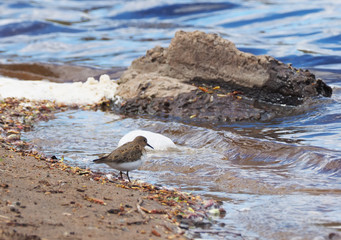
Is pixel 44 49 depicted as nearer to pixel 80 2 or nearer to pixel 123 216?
pixel 80 2

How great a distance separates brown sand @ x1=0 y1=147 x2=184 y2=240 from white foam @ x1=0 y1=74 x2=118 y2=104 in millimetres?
5777

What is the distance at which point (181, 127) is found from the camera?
27.9 feet

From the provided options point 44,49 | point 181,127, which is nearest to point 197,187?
point 181,127

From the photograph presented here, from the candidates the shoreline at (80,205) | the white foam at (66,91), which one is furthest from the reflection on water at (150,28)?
the shoreline at (80,205)

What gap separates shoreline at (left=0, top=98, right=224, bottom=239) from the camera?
348cm

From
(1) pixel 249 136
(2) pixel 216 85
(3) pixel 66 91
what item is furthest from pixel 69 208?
(3) pixel 66 91

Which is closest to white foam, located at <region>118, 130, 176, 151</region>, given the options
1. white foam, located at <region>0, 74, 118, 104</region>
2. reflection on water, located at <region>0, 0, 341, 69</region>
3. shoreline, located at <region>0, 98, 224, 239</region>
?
shoreline, located at <region>0, 98, 224, 239</region>

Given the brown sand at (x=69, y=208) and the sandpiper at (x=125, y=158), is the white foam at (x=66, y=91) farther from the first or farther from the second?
the brown sand at (x=69, y=208)

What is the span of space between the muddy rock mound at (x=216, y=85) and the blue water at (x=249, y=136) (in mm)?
368

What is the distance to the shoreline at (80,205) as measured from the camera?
11.4ft

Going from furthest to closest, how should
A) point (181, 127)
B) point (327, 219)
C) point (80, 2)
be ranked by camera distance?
point (80, 2)
point (181, 127)
point (327, 219)

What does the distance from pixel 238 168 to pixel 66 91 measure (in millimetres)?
5756

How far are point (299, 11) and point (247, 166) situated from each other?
54.1 feet

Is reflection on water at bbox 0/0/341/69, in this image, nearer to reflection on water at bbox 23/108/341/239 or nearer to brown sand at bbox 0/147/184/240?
reflection on water at bbox 23/108/341/239
